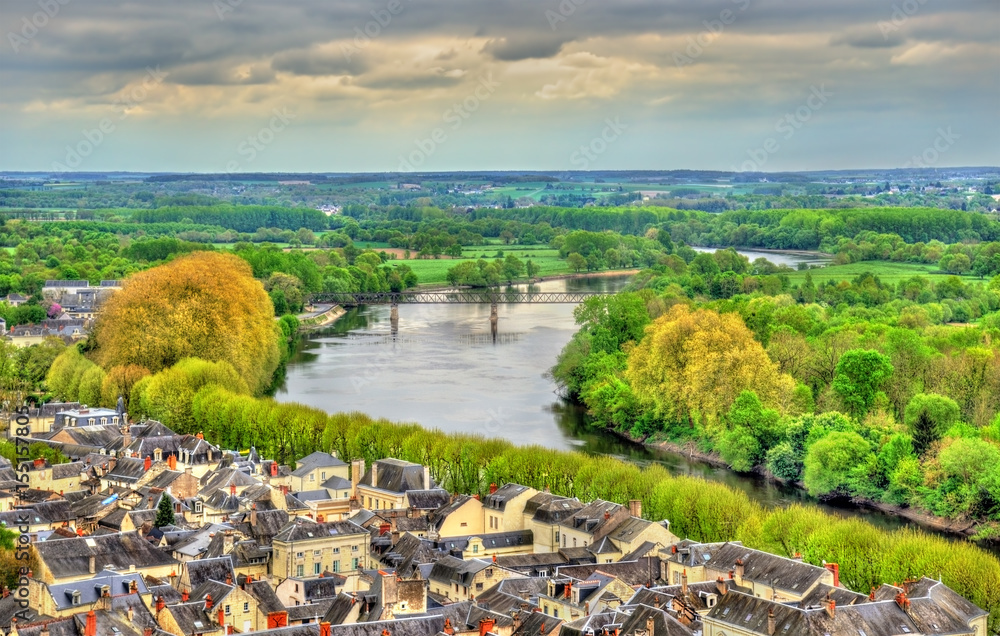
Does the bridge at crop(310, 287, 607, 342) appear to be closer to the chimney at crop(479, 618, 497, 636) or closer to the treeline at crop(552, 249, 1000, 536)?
the treeline at crop(552, 249, 1000, 536)

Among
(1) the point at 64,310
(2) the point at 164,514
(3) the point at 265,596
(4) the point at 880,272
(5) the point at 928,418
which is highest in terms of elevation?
(3) the point at 265,596

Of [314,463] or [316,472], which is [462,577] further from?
[314,463]

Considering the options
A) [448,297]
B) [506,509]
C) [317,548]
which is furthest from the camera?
[448,297]

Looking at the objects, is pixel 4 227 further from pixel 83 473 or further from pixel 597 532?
pixel 597 532

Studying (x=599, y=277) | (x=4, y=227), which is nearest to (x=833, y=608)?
(x=599, y=277)

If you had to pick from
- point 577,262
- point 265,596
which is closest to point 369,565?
point 265,596

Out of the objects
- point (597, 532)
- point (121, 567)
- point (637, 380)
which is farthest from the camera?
point (637, 380)

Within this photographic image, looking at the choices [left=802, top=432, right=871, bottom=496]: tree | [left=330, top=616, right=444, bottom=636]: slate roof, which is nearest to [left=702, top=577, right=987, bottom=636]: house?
[left=330, top=616, right=444, bottom=636]: slate roof
